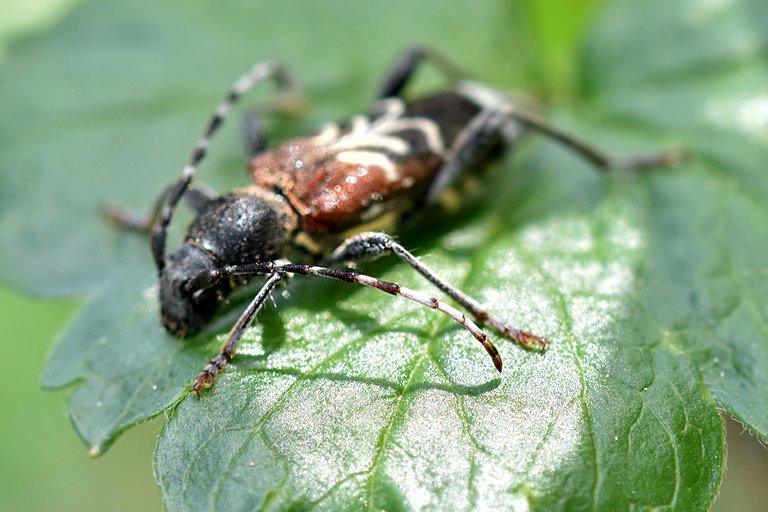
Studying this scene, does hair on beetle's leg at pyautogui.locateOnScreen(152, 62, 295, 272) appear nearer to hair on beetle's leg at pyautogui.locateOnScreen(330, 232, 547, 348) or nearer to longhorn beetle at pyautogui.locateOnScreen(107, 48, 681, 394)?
longhorn beetle at pyautogui.locateOnScreen(107, 48, 681, 394)

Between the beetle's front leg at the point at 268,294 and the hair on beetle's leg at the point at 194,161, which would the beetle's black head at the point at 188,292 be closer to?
the beetle's front leg at the point at 268,294

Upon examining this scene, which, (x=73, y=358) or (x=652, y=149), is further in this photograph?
(x=652, y=149)

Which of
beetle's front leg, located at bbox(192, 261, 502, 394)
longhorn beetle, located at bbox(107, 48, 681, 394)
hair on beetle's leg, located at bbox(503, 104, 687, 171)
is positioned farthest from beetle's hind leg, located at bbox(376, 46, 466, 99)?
beetle's front leg, located at bbox(192, 261, 502, 394)

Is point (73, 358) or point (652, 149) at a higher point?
point (652, 149)

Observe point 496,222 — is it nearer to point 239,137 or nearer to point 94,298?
point 239,137

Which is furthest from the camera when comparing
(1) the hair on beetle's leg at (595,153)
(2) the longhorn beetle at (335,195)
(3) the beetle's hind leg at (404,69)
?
(3) the beetle's hind leg at (404,69)

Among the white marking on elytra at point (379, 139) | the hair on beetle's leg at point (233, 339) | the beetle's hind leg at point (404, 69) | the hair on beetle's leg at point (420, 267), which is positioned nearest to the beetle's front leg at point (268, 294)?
the hair on beetle's leg at point (233, 339)

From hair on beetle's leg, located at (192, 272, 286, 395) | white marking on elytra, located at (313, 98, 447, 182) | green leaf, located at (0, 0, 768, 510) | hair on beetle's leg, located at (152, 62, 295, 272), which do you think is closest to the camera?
green leaf, located at (0, 0, 768, 510)

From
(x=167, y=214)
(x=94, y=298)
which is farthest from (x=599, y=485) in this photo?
(x=94, y=298)
